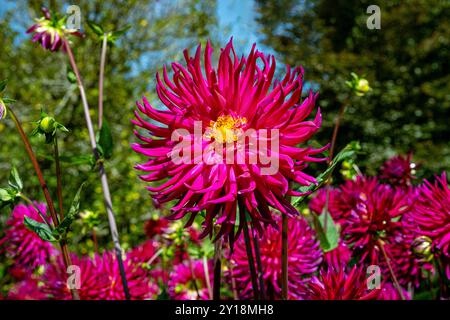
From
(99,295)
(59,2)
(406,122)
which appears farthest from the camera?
(406,122)

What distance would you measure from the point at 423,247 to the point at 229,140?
33 centimetres

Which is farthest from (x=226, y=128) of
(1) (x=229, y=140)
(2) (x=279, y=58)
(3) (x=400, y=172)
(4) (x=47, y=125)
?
(2) (x=279, y=58)

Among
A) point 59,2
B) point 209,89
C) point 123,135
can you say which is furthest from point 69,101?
point 209,89

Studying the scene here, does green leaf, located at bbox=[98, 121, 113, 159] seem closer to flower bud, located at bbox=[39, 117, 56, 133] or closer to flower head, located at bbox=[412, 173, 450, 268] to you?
flower bud, located at bbox=[39, 117, 56, 133]

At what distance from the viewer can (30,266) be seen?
0.89 metres

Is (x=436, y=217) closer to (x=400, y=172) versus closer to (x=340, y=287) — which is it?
(x=340, y=287)

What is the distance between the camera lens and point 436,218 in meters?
0.59

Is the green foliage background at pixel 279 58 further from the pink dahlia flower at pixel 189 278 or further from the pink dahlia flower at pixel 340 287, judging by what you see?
the pink dahlia flower at pixel 340 287

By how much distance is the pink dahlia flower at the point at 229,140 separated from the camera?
1.42 ft

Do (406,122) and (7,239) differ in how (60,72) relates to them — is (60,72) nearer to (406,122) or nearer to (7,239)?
(7,239)

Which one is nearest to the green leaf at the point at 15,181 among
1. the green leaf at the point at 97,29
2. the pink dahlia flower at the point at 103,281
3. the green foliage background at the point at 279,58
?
the pink dahlia flower at the point at 103,281

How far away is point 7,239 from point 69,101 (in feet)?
7.53

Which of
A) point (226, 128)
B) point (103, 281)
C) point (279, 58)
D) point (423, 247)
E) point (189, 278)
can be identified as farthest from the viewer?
point (279, 58)

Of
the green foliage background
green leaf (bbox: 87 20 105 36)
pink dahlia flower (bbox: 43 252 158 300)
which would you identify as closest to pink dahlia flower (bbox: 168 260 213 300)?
pink dahlia flower (bbox: 43 252 158 300)
